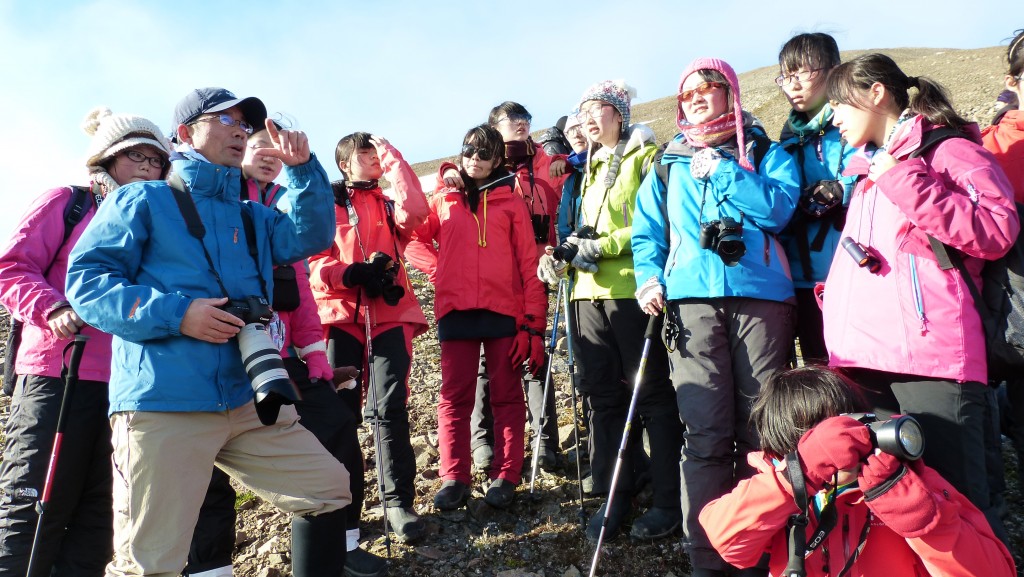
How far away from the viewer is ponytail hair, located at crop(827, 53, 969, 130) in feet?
11.7

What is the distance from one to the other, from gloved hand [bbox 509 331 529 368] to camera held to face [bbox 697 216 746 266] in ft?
6.47

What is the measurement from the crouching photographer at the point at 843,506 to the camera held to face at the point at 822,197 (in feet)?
4.94

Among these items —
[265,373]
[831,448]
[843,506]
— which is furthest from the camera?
[265,373]

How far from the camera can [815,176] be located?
15.2 feet

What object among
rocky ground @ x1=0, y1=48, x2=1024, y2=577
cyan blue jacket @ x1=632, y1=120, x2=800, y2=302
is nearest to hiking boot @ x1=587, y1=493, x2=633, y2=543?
rocky ground @ x1=0, y1=48, x2=1024, y2=577

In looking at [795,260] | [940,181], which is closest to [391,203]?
[795,260]

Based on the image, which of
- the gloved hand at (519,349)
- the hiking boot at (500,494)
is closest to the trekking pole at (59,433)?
the hiking boot at (500,494)

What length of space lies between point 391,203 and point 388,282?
859 mm

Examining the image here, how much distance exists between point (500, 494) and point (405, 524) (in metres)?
0.75

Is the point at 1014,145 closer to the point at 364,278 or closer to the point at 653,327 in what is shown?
the point at 653,327

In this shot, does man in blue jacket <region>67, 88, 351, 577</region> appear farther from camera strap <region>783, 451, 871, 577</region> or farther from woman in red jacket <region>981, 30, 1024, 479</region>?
woman in red jacket <region>981, 30, 1024, 479</region>

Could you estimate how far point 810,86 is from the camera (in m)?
4.80

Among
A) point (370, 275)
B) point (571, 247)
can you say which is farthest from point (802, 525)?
point (370, 275)

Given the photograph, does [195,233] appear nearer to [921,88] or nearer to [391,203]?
[391,203]
